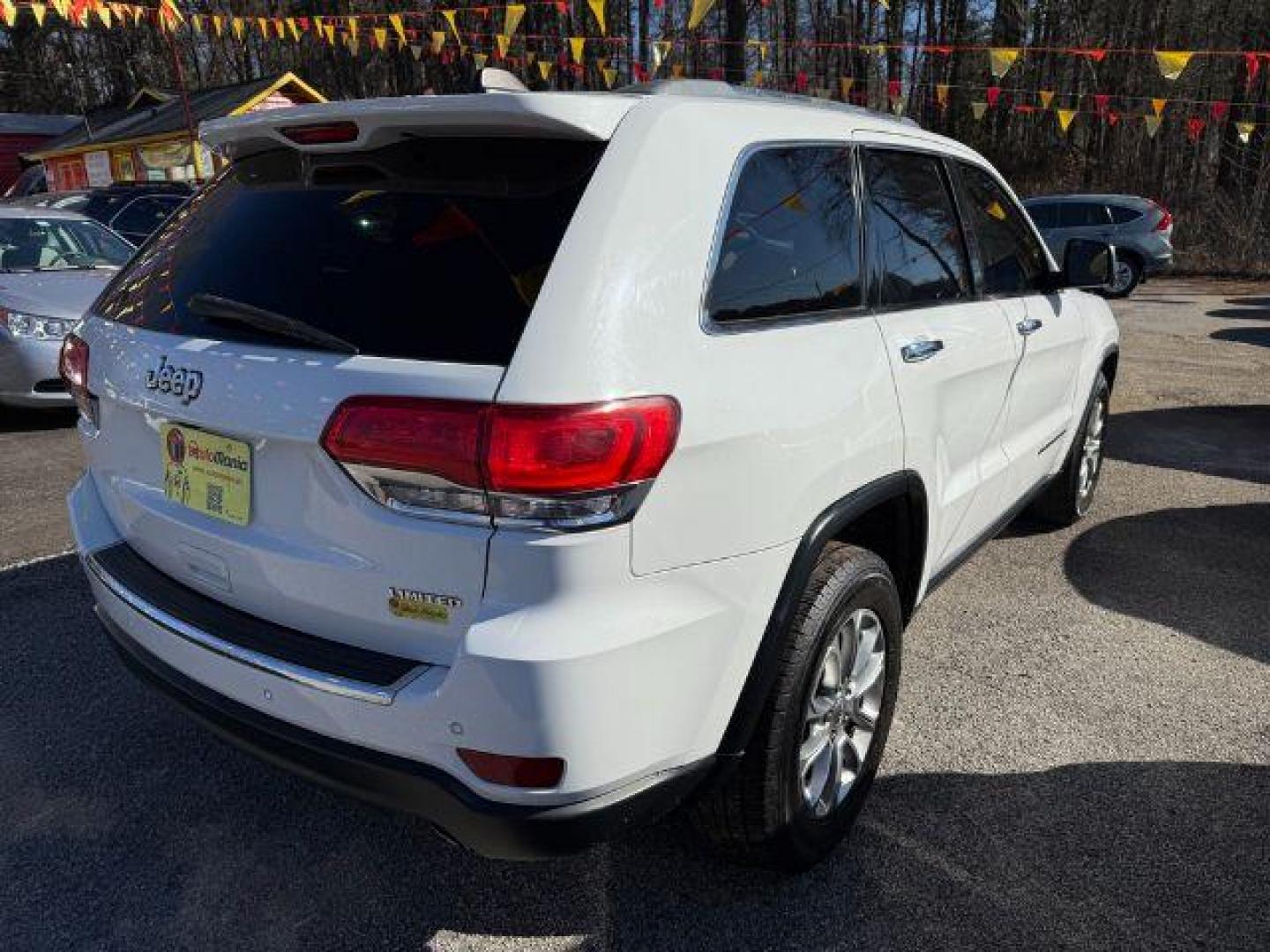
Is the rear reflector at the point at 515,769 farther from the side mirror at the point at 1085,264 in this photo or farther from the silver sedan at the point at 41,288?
the silver sedan at the point at 41,288

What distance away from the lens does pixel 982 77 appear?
2878 centimetres

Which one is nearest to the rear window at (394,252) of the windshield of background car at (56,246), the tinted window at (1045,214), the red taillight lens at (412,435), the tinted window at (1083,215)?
the red taillight lens at (412,435)

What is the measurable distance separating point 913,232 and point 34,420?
22.4ft

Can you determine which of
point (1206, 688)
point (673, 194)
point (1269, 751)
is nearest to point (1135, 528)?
point (1206, 688)

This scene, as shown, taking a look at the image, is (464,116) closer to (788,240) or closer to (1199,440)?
(788,240)

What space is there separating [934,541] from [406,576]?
5.65ft

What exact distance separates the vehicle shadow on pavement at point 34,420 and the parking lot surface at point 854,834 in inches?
131

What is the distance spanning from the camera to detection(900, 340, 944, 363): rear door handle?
Answer: 2.47 metres

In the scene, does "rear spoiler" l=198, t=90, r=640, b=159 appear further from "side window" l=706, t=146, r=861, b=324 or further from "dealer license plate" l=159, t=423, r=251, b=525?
"dealer license plate" l=159, t=423, r=251, b=525

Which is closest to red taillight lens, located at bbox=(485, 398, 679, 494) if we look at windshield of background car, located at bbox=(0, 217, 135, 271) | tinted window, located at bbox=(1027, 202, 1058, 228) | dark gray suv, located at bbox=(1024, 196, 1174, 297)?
windshield of background car, located at bbox=(0, 217, 135, 271)

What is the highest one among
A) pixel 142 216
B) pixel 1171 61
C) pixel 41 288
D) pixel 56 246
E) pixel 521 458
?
pixel 1171 61

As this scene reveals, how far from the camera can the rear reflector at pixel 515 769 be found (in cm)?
168

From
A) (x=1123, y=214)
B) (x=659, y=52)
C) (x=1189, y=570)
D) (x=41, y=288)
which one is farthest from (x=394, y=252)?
(x=659, y=52)

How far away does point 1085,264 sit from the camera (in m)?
3.78
